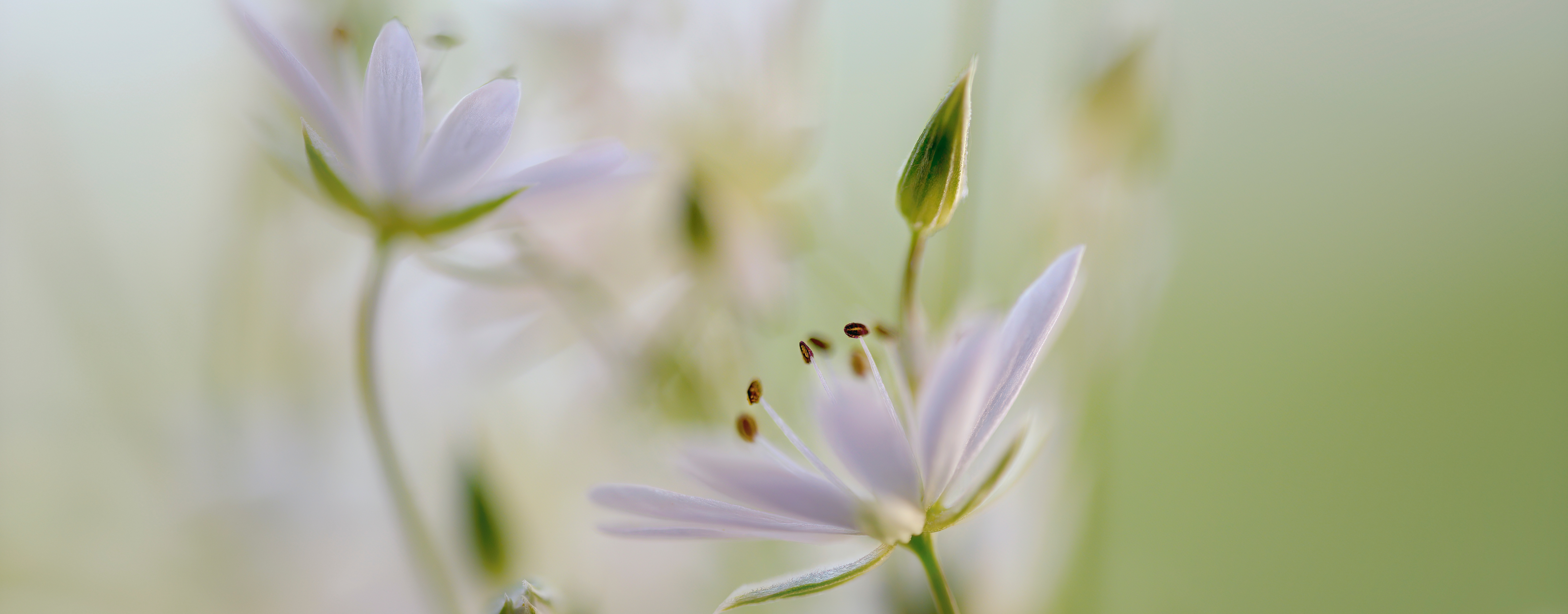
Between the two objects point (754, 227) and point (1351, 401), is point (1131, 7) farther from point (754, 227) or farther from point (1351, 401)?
point (1351, 401)

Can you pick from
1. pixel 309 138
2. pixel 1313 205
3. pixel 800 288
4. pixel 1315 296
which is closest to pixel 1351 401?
pixel 1315 296

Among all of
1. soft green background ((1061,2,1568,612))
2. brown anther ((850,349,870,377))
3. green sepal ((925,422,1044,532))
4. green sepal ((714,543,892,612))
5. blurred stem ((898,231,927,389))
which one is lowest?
soft green background ((1061,2,1568,612))

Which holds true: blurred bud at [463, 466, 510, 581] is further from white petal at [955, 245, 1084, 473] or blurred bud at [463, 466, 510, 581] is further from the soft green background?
the soft green background

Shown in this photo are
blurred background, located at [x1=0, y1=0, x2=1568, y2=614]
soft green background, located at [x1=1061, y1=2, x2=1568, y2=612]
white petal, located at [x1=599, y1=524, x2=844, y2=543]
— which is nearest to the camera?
white petal, located at [x1=599, y1=524, x2=844, y2=543]

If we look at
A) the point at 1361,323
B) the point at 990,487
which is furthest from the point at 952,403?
the point at 1361,323

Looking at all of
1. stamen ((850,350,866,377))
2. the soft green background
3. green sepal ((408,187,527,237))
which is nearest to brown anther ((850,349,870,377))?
stamen ((850,350,866,377))

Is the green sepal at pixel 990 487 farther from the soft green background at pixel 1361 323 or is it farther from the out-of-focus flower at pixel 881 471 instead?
the soft green background at pixel 1361 323

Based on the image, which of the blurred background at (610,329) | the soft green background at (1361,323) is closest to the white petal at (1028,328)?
the blurred background at (610,329)

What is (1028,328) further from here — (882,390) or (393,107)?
(393,107)
